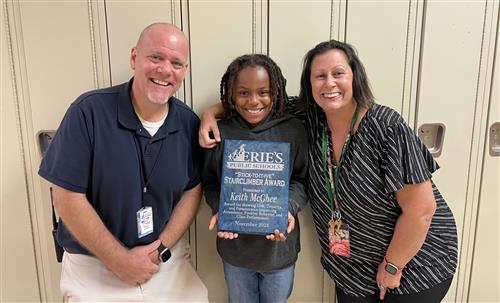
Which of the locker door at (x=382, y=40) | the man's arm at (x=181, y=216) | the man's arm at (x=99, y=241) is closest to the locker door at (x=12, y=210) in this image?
the man's arm at (x=99, y=241)

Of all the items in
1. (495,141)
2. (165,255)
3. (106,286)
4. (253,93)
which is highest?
(253,93)

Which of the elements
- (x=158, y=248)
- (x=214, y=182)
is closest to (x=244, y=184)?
(x=214, y=182)

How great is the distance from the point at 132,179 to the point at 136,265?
1.09ft

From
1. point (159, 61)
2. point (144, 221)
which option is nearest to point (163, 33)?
point (159, 61)

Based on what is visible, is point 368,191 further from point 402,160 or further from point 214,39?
point 214,39

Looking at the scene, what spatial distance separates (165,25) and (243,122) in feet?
1.51

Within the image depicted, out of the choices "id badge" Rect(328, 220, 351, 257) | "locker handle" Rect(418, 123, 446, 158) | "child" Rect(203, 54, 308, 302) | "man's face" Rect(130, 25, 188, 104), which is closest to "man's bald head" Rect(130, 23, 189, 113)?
"man's face" Rect(130, 25, 188, 104)

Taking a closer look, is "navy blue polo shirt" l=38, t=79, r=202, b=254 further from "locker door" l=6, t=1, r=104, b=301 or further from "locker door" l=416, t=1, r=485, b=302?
"locker door" l=416, t=1, r=485, b=302

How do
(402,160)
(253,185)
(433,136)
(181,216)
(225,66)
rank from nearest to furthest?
1. (402,160)
2. (253,185)
3. (181,216)
4. (225,66)
5. (433,136)

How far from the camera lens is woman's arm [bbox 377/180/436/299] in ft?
4.34

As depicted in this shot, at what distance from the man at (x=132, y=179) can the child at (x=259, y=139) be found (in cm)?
15

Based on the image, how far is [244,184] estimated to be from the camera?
1.40 m

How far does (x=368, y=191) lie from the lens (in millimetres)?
1372

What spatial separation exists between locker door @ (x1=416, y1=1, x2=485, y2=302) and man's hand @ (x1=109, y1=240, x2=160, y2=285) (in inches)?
52.8
